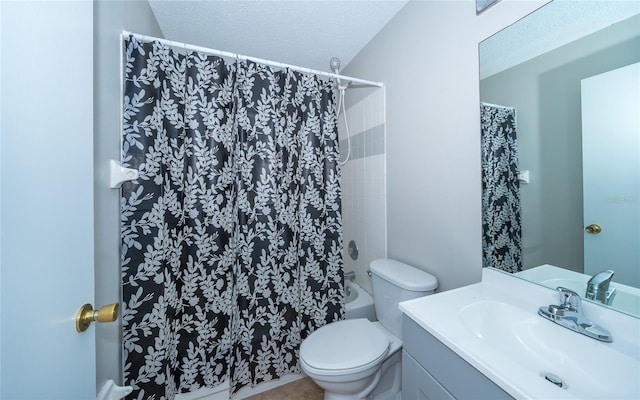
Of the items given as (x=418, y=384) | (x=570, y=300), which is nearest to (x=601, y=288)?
(x=570, y=300)

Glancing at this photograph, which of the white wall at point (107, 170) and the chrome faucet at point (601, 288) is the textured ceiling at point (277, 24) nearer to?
the white wall at point (107, 170)

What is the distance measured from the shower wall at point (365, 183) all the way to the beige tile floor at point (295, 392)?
757 mm

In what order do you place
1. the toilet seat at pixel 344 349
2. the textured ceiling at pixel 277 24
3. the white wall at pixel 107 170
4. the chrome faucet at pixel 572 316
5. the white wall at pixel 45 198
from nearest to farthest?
the white wall at pixel 45 198, the chrome faucet at pixel 572 316, the white wall at pixel 107 170, the toilet seat at pixel 344 349, the textured ceiling at pixel 277 24

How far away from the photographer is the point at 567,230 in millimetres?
803

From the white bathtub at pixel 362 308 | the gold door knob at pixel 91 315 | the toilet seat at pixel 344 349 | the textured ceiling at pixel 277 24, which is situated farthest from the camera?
the white bathtub at pixel 362 308

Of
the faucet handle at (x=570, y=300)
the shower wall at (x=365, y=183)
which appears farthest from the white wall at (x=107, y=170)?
the faucet handle at (x=570, y=300)

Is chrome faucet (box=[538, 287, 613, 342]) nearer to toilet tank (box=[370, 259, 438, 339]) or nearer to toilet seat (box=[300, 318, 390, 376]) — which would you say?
toilet tank (box=[370, 259, 438, 339])

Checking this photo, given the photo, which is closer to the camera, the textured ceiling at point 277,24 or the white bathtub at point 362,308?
the textured ceiling at point 277,24

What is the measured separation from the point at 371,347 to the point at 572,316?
77 cm

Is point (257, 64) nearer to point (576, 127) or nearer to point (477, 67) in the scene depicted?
point (477, 67)

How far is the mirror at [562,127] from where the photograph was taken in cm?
66

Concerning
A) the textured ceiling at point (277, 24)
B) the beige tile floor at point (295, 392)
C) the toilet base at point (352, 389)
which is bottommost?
the beige tile floor at point (295, 392)

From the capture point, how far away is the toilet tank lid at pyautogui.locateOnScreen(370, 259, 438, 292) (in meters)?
1.17

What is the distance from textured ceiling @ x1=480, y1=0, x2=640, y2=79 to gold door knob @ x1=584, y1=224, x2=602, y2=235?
0.62 metres
